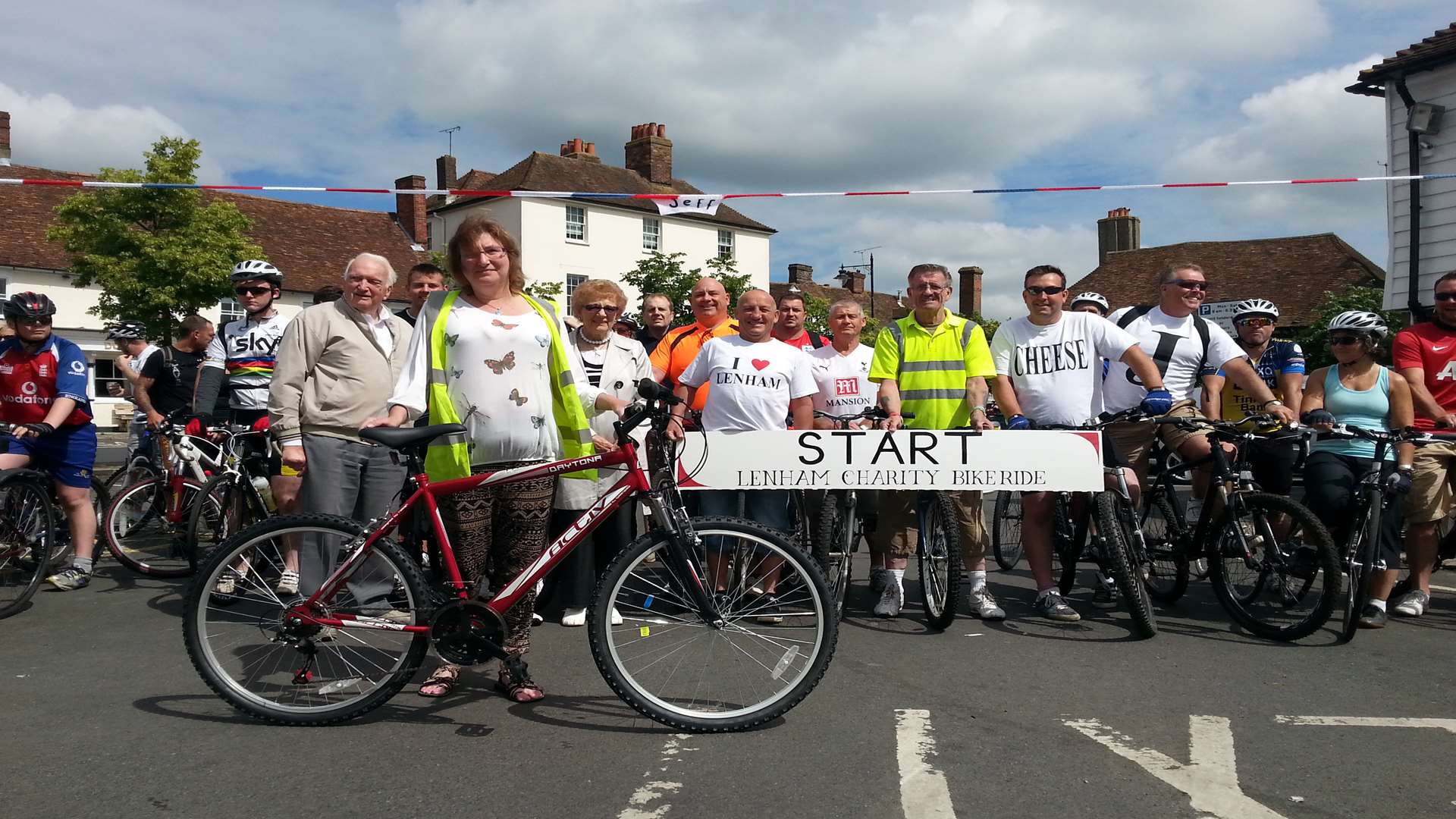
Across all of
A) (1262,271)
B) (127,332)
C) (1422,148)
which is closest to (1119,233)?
(1262,271)

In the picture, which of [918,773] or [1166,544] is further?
[1166,544]

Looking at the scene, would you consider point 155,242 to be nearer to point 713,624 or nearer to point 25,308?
point 25,308

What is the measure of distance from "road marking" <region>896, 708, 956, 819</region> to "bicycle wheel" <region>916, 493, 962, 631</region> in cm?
138

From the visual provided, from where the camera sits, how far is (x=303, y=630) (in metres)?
4.27

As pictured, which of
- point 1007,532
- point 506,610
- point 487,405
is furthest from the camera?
point 1007,532

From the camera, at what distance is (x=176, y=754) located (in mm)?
3832

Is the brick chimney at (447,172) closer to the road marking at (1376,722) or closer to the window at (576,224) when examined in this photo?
the window at (576,224)

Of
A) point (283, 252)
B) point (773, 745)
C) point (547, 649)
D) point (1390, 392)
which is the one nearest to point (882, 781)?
point (773, 745)

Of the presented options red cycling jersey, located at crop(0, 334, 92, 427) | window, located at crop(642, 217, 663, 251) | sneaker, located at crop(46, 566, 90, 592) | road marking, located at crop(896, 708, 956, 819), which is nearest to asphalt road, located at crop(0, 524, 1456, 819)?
road marking, located at crop(896, 708, 956, 819)

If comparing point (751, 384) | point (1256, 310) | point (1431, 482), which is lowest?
point (1431, 482)

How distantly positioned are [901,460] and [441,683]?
256 centimetres

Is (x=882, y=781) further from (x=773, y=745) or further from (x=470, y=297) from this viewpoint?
(x=470, y=297)

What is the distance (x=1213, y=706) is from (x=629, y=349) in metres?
3.75

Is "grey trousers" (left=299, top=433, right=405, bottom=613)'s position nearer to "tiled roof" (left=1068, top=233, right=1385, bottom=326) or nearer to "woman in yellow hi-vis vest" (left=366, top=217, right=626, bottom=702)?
"woman in yellow hi-vis vest" (left=366, top=217, right=626, bottom=702)
